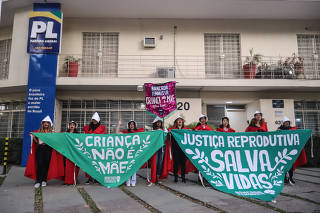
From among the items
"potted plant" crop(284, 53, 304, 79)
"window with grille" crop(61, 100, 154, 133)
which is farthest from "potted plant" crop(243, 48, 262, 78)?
"window with grille" crop(61, 100, 154, 133)

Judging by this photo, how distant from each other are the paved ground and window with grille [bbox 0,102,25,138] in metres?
6.65

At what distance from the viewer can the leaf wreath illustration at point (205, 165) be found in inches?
178

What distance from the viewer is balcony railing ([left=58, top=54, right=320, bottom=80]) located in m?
10.4

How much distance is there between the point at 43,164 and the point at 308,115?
11535 millimetres

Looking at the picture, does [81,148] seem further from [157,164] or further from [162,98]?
[162,98]

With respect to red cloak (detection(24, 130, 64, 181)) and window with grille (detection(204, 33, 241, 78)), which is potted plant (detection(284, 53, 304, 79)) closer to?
window with grille (detection(204, 33, 241, 78))

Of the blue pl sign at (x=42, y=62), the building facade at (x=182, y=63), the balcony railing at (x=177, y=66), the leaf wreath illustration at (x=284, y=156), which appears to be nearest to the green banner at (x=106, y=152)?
the leaf wreath illustration at (x=284, y=156)

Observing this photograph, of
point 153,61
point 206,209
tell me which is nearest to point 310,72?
point 153,61

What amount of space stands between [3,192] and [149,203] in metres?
3.05

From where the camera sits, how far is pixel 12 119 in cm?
1103

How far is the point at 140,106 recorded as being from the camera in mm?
10695

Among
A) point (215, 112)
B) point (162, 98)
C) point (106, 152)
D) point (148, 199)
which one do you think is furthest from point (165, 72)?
point (148, 199)

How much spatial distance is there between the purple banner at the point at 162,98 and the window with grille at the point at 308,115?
765 centimetres

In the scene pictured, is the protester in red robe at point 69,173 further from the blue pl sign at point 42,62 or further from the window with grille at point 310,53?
the window with grille at point 310,53
